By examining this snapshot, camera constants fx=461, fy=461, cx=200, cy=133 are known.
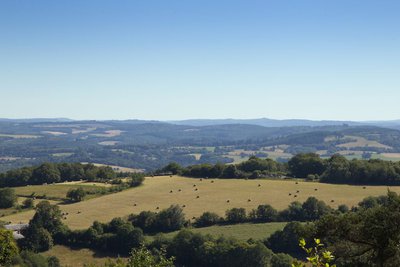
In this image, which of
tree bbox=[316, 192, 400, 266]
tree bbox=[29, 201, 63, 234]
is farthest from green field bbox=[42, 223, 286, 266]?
tree bbox=[316, 192, 400, 266]

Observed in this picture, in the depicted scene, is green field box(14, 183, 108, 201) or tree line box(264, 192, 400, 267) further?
green field box(14, 183, 108, 201)

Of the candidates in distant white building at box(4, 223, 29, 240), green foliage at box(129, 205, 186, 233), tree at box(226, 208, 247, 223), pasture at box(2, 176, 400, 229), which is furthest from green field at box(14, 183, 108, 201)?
tree at box(226, 208, 247, 223)

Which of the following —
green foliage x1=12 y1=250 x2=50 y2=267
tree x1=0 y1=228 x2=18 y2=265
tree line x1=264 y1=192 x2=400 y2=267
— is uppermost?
tree line x1=264 y1=192 x2=400 y2=267

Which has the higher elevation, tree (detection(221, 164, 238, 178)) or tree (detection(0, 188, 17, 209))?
tree (detection(221, 164, 238, 178))

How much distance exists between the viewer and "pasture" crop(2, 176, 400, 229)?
101438 mm

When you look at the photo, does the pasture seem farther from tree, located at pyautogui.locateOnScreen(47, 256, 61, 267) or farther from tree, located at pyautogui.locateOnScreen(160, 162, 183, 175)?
tree, located at pyautogui.locateOnScreen(160, 162, 183, 175)

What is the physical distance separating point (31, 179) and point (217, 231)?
73890 mm

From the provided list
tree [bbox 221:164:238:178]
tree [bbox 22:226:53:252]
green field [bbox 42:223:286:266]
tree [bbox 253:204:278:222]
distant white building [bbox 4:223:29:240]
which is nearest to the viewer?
green field [bbox 42:223:286:266]

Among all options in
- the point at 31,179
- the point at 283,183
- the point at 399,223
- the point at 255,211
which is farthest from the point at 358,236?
the point at 31,179

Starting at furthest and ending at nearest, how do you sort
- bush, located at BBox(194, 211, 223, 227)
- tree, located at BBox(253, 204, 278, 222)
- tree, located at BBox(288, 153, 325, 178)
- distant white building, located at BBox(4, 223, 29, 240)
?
tree, located at BBox(288, 153, 325, 178), tree, located at BBox(253, 204, 278, 222), bush, located at BBox(194, 211, 223, 227), distant white building, located at BBox(4, 223, 29, 240)

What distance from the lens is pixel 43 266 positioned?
73.3 m

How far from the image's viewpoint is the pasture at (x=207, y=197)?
333 ft

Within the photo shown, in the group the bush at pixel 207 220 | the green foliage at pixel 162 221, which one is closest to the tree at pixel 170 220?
the green foliage at pixel 162 221

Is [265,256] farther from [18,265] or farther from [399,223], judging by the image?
[399,223]
